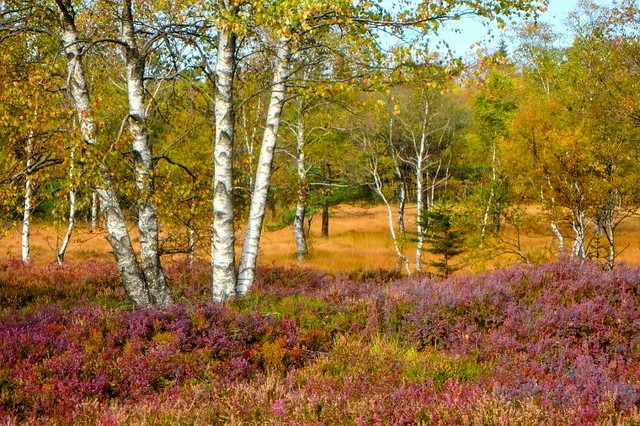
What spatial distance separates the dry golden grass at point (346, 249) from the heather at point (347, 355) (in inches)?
329

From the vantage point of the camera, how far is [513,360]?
6707 millimetres

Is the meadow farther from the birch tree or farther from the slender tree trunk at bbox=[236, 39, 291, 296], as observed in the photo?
the birch tree

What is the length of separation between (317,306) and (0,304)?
569 centimetres

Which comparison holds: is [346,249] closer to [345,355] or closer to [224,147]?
[224,147]

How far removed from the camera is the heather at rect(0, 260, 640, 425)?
471cm

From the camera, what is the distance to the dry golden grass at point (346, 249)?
1954 centimetres

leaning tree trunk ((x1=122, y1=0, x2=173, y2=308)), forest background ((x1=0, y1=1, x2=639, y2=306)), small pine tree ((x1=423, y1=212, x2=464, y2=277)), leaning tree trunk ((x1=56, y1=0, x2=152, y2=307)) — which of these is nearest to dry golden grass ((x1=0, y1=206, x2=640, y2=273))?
small pine tree ((x1=423, y1=212, x2=464, y2=277))

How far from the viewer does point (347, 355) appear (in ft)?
22.6

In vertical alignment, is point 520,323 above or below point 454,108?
below

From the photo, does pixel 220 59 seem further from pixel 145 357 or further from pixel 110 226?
pixel 145 357

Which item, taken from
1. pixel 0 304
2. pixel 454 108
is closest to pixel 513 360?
pixel 0 304

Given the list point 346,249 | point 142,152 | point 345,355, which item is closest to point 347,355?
point 345,355

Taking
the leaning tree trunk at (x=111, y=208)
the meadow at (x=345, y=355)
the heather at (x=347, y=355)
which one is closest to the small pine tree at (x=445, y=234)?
the meadow at (x=345, y=355)

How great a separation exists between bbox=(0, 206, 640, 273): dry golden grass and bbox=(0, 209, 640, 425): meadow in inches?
327
